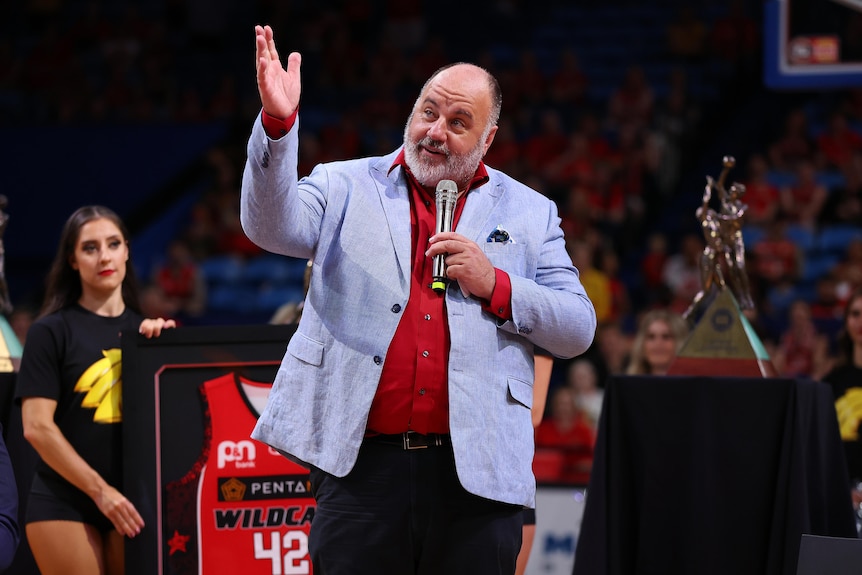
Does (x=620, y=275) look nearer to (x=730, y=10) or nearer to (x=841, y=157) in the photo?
(x=841, y=157)

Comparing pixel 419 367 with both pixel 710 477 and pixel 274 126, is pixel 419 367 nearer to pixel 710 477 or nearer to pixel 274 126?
pixel 274 126

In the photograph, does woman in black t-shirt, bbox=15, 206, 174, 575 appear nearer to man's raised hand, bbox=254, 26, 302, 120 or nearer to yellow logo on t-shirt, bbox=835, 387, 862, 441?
man's raised hand, bbox=254, 26, 302, 120

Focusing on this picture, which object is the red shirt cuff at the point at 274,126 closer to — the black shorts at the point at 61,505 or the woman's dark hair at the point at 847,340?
the black shorts at the point at 61,505

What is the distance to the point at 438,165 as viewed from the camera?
3.12 metres

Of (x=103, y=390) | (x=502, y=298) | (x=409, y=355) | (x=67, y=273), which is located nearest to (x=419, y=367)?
(x=409, y=355)

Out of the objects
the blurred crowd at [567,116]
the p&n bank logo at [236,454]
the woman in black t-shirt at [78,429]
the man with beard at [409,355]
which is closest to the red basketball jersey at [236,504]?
the p&n bank logo at [236,454]

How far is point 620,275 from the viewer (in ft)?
37.1

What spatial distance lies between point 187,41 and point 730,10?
283 inches

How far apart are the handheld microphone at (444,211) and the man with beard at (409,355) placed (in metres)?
0.02

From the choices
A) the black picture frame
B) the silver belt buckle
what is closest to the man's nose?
the silver belt buckle

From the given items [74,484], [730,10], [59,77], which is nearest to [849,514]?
[74,484]

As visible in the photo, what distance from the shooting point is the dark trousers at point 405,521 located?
2947mm

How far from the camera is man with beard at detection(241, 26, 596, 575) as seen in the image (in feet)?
9.62

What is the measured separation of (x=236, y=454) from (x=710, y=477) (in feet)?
5.33
